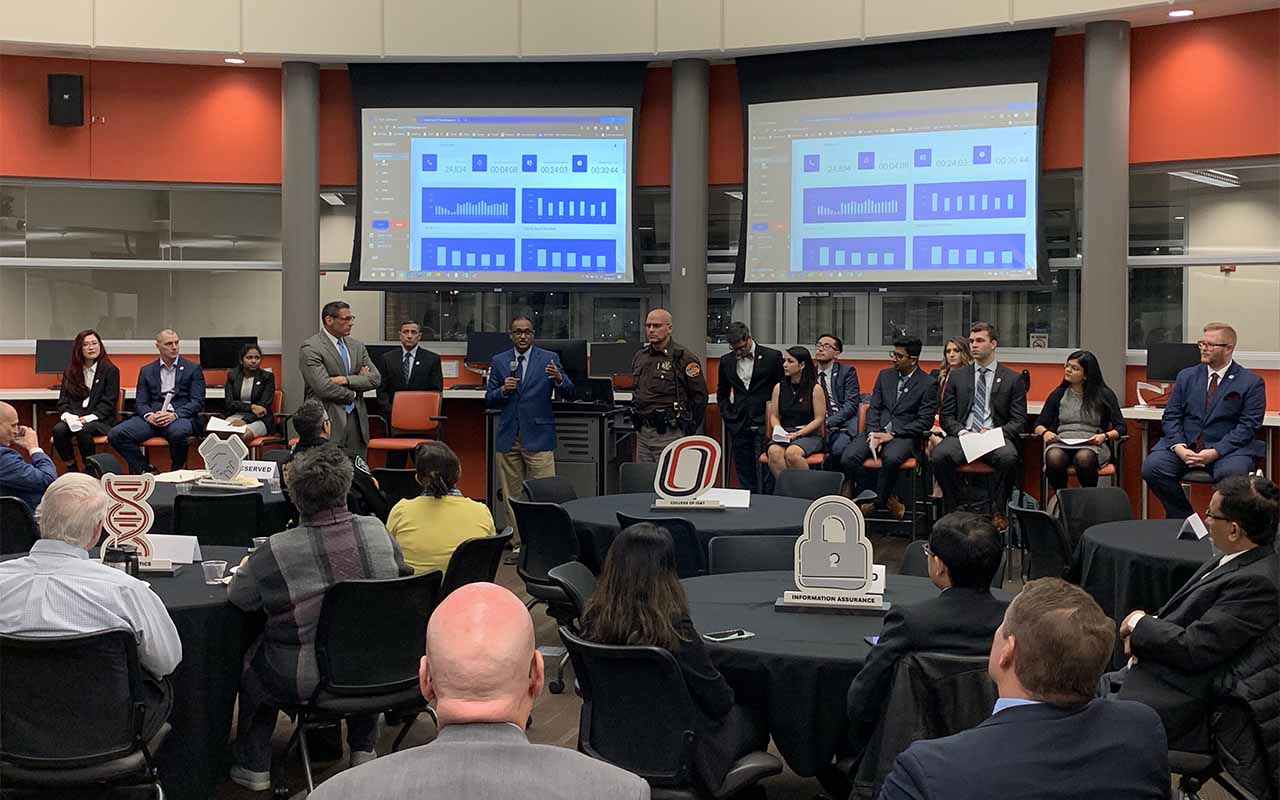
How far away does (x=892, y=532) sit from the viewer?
1045cm

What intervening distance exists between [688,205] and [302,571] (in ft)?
24.1

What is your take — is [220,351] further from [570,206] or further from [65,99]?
[570,206]

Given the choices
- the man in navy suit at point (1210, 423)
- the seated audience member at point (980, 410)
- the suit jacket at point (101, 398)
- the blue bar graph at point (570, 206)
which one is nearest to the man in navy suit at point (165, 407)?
the suit jacket at point (101, 398)

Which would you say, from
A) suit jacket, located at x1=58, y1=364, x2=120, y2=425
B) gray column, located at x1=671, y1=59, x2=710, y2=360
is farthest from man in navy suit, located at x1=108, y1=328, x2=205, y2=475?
gray column, located at x1=671, y1=59, x2=710, y2=360

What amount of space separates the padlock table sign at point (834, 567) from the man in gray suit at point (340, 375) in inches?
238

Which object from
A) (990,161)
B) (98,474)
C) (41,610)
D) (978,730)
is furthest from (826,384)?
(978,730)

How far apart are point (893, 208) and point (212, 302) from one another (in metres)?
6.33

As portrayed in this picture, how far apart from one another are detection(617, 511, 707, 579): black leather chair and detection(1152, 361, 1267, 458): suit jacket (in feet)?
13.9

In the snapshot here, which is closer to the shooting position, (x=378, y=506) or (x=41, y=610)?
(x=41, y=610)

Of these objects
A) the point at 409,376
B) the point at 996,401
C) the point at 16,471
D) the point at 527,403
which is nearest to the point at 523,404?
the point at 527,403

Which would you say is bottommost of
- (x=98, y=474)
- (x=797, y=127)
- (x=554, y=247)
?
(x=98, y=474)

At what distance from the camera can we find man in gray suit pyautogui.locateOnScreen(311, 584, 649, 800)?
1.83m

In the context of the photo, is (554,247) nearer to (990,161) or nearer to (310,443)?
(990,161)

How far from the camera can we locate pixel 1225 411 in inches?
340
